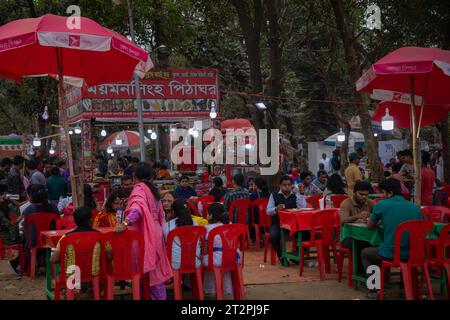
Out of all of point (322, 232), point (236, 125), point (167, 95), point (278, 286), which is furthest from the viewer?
point (236, 125)

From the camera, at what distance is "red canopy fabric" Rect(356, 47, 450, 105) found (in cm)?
765

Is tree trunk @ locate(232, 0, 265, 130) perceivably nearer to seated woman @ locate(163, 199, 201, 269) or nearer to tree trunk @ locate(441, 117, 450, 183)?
tree trunk @ locate(441, 117, 450, 183)

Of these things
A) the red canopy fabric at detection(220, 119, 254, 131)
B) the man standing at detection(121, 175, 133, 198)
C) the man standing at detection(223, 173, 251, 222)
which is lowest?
the man standing at detection(223, 173, 251, 222)

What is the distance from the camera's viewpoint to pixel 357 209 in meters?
7.73

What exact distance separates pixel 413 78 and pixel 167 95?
9.46m

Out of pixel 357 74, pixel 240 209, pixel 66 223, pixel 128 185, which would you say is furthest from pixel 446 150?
pixel 66 223

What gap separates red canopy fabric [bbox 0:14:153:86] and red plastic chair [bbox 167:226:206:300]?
2.39m

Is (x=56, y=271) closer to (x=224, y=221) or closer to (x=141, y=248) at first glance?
(x=141, y=248)

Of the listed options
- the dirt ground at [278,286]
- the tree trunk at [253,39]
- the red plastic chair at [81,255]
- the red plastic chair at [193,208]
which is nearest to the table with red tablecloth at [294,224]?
the dirt ground at [278,286]

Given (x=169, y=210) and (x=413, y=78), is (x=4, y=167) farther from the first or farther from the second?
(x=413, y=78)

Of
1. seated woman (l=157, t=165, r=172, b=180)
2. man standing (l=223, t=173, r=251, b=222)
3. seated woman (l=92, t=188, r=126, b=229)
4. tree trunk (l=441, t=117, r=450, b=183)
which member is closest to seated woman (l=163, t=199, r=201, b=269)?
seated woman (l=92, t=188, r=126, b=229)

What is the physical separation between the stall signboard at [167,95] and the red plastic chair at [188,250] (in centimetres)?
1067

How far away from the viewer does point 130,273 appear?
19.8 ft
